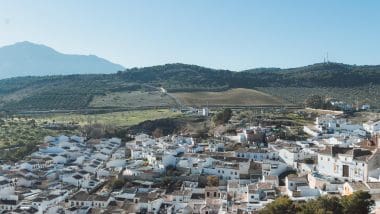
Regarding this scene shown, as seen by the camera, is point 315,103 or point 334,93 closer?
point 315,103

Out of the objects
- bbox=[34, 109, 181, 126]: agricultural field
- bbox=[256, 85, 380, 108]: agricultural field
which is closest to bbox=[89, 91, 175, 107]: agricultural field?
bbox=[34, 109, 181, 126]: agricultural field

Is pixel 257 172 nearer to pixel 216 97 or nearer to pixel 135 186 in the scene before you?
pixel 135 186

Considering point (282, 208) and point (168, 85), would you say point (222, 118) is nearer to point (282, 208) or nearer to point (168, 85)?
point (282, 208)

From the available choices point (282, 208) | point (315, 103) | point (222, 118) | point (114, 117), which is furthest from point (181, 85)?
point (282, 208)

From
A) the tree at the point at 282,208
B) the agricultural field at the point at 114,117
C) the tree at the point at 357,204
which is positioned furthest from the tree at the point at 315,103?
the tree at the point at 282,208

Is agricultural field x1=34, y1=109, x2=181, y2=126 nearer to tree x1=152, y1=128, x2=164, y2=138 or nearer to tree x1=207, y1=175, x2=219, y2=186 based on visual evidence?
tree x1=152, y1=128, x2=164, y2=138

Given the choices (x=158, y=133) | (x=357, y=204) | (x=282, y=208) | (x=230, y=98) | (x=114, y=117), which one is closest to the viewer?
(x=357, y=204)

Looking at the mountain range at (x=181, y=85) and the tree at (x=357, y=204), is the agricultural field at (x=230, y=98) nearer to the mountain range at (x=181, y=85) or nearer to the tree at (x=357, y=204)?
the mountain range at (x=181, y=85)
